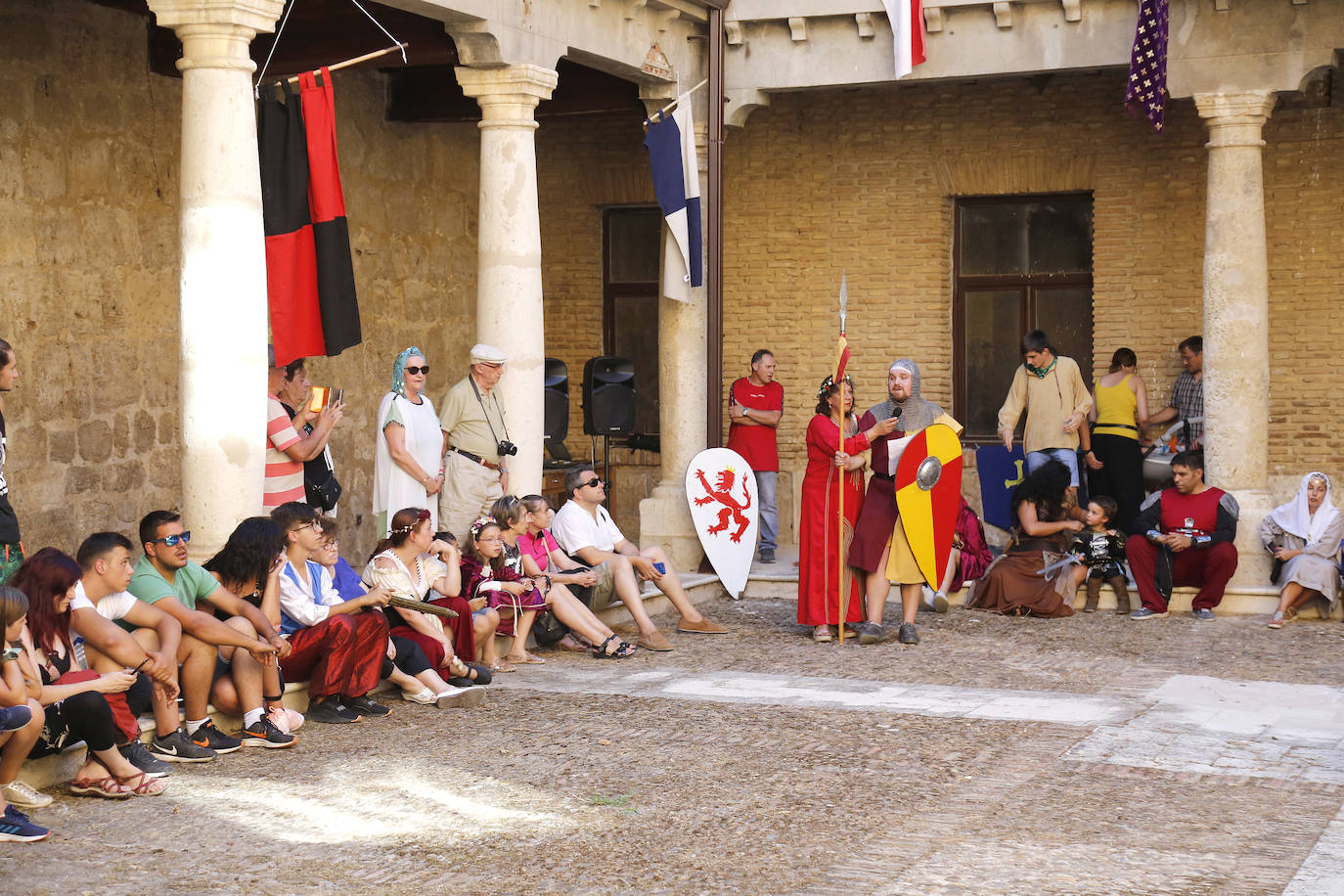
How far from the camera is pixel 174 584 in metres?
6.88

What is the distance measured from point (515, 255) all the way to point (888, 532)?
2.80 m

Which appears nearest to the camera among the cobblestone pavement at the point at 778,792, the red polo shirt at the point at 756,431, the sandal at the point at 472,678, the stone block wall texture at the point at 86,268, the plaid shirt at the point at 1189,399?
the cobblestone pavement at the point at 778,792

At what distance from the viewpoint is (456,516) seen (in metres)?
9.91

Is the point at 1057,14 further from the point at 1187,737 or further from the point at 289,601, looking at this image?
the point at 289,601

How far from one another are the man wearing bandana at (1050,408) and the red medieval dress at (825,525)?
8.06ft

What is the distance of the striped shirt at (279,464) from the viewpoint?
8469 millimetres

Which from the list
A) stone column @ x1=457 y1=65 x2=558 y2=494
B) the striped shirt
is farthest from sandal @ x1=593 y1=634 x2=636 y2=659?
the striped shirt

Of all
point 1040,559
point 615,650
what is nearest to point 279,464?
point 615,650

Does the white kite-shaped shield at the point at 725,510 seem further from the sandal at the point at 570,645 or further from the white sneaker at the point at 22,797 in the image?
the white sneaker at the point at 22,797

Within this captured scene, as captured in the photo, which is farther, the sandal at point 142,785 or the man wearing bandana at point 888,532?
the man wearing bandana at point 888,532

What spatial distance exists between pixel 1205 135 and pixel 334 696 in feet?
28.6

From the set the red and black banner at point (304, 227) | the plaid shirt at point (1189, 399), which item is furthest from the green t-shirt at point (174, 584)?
the plaid shirt at point (1189, 399)

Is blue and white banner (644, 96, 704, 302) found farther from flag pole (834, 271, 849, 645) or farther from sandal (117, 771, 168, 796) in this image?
sandal (117, 771, 168, 796)

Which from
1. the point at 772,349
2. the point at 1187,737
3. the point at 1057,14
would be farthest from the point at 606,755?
the point at 772,349
